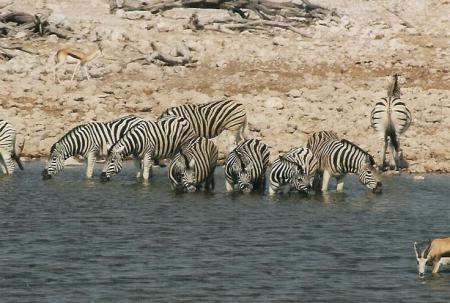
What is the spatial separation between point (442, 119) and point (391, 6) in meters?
9.07

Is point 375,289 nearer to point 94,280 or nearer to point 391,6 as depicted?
point 94,280

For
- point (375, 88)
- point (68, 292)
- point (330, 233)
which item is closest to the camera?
point (68, 292)

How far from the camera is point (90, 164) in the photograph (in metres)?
24.6

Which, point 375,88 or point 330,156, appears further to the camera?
point 375,88

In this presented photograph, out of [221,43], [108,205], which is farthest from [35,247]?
[221,43]

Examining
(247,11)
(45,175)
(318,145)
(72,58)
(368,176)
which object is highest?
(247,11)

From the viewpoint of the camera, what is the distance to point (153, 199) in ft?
70.5

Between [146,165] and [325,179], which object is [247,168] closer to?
[325,179]

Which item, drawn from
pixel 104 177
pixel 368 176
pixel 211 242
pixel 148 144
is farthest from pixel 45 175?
pixel 211 242

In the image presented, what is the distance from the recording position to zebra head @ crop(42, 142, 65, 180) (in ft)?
79.4

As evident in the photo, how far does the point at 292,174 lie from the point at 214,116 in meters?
4.31

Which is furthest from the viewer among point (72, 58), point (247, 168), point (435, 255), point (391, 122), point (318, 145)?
point (72, 58)

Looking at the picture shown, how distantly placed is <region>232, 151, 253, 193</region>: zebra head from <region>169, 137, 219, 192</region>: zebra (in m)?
0.54

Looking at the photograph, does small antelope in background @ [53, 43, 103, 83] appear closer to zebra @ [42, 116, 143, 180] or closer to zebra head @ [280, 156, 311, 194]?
zebra @ [42, 116, 143, 180]
